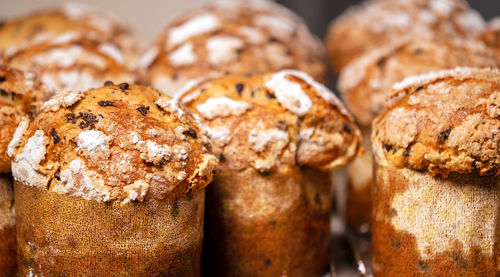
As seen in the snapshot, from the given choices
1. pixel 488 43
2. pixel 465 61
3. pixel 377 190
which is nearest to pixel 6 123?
pixel 377 190

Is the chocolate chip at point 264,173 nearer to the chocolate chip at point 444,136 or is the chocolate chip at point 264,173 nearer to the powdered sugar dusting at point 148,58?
the chocolate chip at point 444,136

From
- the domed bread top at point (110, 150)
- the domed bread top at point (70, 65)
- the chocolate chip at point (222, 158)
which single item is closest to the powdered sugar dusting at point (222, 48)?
the domed bread top at point (70, 65)

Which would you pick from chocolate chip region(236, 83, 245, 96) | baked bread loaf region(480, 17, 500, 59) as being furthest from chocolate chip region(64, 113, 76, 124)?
baked bread loaf region(480, 17, 500, 59)

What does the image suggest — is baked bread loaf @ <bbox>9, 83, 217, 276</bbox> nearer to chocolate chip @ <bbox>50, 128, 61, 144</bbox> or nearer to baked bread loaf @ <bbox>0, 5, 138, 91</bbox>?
chocolate chip @ <bbox>50, 128, 61, 144</bbox>

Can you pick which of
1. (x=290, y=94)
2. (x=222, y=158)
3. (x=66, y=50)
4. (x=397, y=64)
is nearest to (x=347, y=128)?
(x=290, y=94)

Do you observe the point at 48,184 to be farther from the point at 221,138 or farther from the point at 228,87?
the point at 228,87

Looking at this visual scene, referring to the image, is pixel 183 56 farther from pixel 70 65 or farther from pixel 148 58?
pixel 70 65
